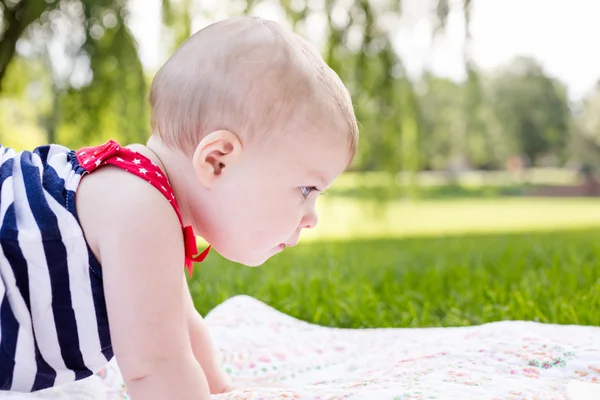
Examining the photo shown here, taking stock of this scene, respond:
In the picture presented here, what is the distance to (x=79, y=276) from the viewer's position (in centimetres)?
99

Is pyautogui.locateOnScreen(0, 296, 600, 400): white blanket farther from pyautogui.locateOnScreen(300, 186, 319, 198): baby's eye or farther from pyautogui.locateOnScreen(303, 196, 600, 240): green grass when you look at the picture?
pyautogui.locateOnScreen(303, 196, 600, 240): green grass

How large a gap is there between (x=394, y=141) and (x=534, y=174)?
22954mm

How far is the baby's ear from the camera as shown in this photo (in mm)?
999

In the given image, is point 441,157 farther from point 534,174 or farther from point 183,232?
point 183,232

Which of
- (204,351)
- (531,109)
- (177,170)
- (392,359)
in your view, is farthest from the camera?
(531,109)

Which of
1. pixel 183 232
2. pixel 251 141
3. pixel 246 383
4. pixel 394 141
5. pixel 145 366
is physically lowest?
pixel 246 383

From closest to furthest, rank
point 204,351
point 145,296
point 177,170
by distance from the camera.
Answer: point 145,296, point 177,170, point 204,351

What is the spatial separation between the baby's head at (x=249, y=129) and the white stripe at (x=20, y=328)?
0.25 meters

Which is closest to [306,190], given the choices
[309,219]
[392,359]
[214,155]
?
[309,219]

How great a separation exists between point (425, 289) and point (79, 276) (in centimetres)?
148

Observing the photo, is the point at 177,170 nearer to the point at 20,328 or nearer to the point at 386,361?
the point at 20,328

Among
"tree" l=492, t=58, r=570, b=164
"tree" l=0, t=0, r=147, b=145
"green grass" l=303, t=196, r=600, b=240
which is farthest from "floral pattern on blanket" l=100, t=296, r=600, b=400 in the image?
"tree" l=492, t=58, r=570, b=164

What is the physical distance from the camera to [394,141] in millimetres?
4090

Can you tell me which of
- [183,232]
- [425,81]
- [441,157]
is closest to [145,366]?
[183,232]
